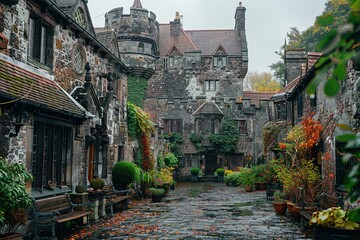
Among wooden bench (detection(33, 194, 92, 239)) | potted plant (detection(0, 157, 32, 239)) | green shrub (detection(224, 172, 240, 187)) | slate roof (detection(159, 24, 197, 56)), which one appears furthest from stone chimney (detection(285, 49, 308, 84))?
potted plant (detection(0, 157, 32, 239))

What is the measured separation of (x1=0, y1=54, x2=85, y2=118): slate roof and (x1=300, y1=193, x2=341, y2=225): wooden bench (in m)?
7.51

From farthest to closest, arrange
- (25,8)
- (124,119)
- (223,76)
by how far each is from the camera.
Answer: (223,76) → (124,119) → (25,8)

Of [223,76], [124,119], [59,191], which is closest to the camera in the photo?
[59,191]

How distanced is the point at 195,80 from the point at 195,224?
31.7 metres

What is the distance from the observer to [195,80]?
43.1 meters

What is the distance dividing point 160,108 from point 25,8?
29.3 meters

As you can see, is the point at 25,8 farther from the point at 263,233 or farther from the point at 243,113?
the point at 243,113

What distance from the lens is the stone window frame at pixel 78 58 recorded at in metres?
14.4

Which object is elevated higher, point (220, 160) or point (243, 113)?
point (243, 113)

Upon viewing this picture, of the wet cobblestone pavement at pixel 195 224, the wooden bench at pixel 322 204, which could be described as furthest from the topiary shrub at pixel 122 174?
the wooden bench at pixel 322 204

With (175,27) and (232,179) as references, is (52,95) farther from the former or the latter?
(175,27)

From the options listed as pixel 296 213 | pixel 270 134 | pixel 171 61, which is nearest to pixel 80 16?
pixel 296 213

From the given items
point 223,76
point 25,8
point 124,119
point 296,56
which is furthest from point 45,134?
point 223,76

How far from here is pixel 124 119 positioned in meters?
20.3
